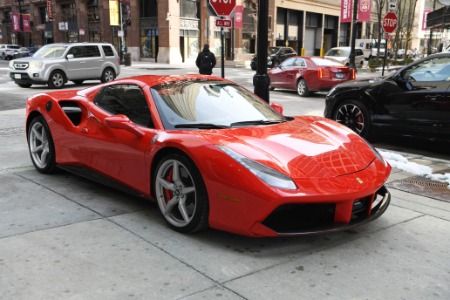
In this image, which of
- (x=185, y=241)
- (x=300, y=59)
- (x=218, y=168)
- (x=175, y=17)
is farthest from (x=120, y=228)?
(x=175, y=17)

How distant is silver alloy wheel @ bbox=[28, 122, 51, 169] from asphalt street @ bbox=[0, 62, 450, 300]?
2.80ft

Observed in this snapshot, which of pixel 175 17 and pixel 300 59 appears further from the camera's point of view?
pixel 175 17

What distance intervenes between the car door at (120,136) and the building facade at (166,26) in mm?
33588

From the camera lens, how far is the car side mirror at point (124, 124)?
165 inches

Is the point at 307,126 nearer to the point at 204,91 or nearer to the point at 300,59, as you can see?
the point at 204,91

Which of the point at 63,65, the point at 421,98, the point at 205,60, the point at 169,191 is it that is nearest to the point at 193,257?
the point at 169,191

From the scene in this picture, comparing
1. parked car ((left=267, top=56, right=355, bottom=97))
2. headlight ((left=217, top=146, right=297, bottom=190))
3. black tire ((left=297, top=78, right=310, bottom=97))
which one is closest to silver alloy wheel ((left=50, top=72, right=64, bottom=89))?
parked car ((left=267, top=56, right=355, bottom=97))

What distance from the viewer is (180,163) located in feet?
12.3

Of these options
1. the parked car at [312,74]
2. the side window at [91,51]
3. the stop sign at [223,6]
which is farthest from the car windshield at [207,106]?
the side window at [91,51]

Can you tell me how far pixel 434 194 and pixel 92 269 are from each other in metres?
3.77

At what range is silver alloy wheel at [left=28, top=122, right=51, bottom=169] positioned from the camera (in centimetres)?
559

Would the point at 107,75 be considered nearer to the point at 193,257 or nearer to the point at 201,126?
the point at 201,126

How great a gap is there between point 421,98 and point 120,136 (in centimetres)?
473

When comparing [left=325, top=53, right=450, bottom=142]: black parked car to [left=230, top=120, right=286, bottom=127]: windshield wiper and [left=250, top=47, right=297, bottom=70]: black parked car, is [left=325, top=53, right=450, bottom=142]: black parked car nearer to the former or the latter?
[left=230, top=120, right=286, bottom=127]: windshield wiper
